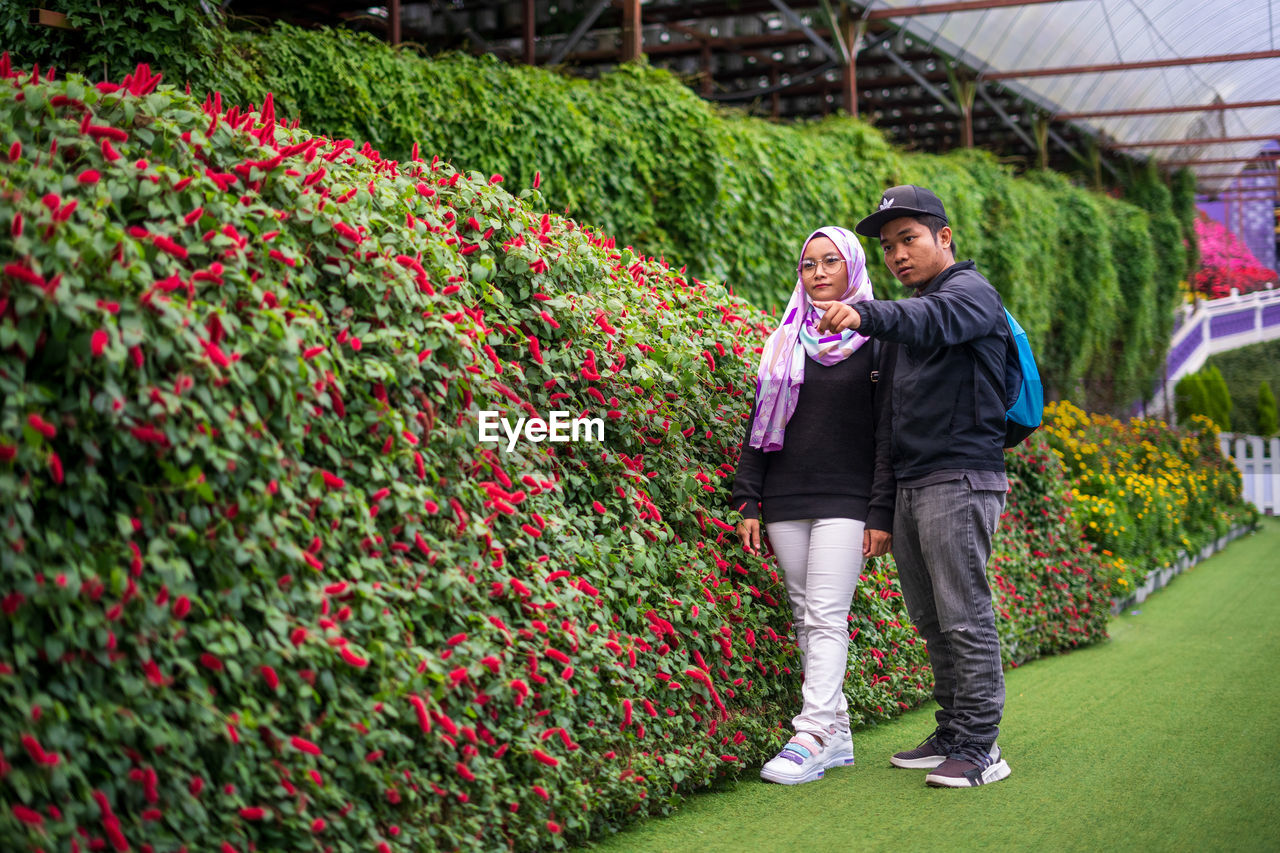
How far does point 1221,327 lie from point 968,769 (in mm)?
20610

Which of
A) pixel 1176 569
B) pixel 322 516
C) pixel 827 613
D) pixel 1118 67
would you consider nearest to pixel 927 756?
pixel 827 613

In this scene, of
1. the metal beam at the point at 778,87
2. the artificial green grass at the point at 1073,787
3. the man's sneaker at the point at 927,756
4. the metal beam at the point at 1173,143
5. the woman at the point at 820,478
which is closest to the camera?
the artificial green grass at the point at 1073,787

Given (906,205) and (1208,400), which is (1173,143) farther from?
(906,205)

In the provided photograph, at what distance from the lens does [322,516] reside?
233 centimetres

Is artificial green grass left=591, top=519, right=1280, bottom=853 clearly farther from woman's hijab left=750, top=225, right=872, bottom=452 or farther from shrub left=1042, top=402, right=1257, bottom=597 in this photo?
shrub left=1042, top=402, right=1257, bottom=597

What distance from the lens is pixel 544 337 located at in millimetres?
3225

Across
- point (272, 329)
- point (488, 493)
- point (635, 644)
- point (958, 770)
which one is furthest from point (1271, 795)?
point (272, 329)

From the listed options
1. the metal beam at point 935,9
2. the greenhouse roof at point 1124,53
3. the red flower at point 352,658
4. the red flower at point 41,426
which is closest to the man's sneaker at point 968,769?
the red flower at point 352,658

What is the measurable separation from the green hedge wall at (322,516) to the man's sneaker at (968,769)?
1.80ft

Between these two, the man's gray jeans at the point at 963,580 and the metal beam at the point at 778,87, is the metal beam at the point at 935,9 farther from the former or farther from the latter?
the man's gray jeans at the point at 963,580

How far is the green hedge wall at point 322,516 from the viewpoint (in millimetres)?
1908

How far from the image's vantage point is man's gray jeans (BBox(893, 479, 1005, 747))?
10.6 ft

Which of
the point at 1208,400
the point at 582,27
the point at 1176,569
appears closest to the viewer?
the point at 1176,569

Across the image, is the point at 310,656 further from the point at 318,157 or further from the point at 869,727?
the point at 869,727
